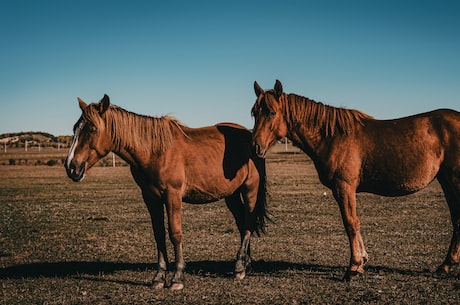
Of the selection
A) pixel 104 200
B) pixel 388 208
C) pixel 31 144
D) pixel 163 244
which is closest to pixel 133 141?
pixel 163 244

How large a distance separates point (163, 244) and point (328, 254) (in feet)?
11.6

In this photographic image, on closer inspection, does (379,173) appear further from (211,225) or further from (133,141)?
(211,225)

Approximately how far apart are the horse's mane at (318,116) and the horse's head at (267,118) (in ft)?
0.48

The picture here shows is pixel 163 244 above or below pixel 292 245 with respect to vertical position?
above

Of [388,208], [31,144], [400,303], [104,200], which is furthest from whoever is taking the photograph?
[31,144]

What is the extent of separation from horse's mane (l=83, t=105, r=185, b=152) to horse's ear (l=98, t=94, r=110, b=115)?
69mm

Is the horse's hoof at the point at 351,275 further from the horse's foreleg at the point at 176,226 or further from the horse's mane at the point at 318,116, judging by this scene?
the horse's foreleg at the point at 176,226

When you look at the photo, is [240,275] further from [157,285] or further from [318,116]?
[318,116]

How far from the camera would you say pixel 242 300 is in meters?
5.82

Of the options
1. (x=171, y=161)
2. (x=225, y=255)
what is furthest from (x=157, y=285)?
(x=225, y=255)

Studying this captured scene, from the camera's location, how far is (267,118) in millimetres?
6445

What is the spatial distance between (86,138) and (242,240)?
2.87 meters

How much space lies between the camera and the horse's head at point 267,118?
637cm

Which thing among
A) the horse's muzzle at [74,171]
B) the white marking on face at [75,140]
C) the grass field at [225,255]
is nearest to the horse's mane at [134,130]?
the white marking on face at [75,140]
